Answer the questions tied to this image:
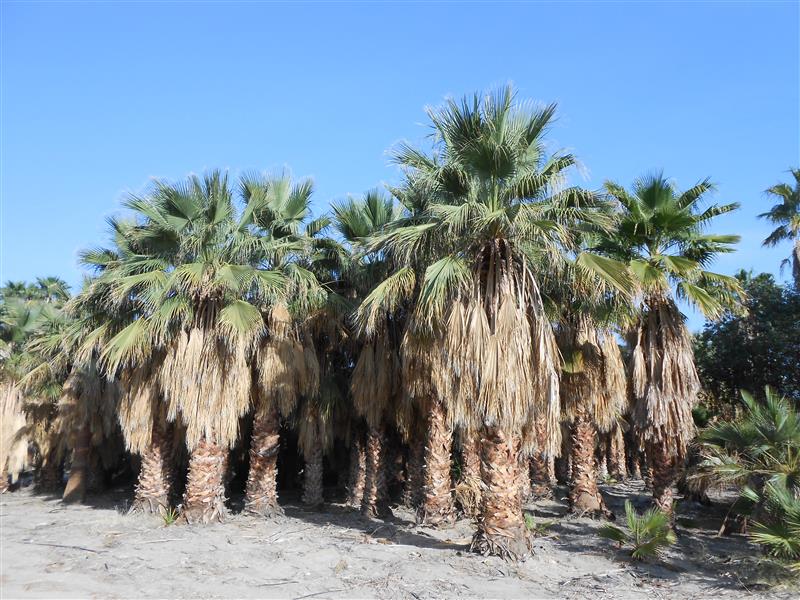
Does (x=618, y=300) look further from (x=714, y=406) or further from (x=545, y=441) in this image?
(x=714, y=406)

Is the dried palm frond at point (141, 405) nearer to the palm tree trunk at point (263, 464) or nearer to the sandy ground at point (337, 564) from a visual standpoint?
the sandy ground at point (337, 564)

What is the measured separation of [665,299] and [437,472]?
6.73m

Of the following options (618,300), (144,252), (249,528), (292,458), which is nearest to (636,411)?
(618,300)

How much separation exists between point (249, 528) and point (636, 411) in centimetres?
961

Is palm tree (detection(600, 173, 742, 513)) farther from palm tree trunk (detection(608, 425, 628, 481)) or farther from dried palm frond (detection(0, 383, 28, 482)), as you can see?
dried palm frond (detection(0, 383, 28, 482))

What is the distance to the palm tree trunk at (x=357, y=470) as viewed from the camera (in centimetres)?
1767

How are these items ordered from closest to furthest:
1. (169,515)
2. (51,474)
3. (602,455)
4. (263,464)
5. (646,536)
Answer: (646,536), (169,515), (263,464), (51,474), (602,455)

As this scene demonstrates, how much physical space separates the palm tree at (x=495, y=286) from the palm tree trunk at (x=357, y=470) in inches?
277

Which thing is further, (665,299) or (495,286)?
(665,299)

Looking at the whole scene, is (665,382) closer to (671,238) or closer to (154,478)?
(671,238)

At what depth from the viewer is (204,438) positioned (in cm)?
1478

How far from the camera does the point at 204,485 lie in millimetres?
14844

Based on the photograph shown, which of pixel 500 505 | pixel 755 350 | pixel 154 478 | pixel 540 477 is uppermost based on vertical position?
pixel 755 350

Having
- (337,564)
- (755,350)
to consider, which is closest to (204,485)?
(337,564)
